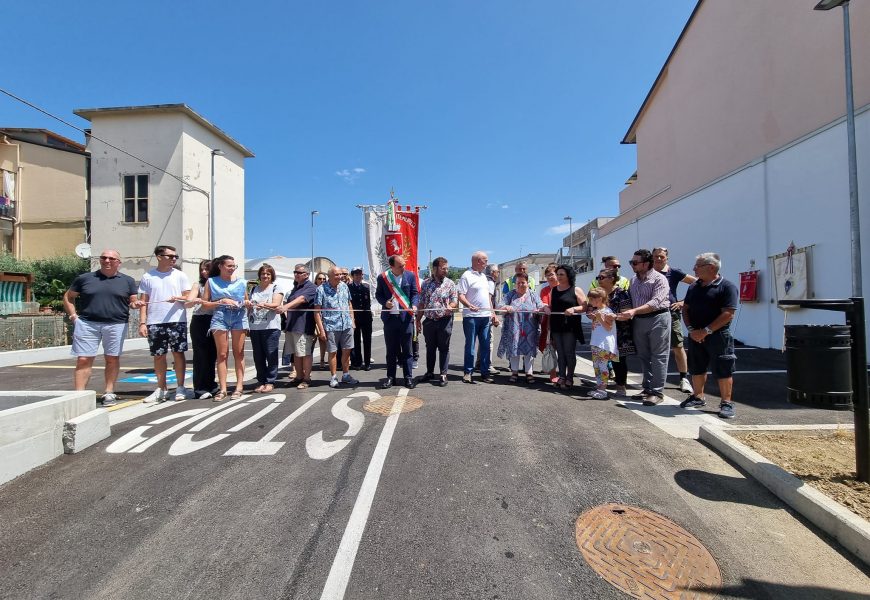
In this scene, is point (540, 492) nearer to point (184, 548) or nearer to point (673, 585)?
point (673, 585)

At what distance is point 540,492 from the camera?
3049 millimetres

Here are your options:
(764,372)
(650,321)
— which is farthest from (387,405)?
(764,372)

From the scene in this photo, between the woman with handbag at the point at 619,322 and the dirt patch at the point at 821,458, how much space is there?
1742mm

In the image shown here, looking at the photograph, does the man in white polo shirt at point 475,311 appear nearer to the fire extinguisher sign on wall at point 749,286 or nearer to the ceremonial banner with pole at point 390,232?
the ceremonial banner with pole at point 390,232

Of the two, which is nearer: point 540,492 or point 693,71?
point 540,492

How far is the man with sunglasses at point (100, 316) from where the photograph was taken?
515 cm

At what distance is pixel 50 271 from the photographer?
845 inches

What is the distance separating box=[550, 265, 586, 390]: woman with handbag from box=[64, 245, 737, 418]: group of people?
0.05ft

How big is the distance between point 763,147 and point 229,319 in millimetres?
14955

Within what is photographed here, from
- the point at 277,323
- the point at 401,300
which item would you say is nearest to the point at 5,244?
the point at 277,323

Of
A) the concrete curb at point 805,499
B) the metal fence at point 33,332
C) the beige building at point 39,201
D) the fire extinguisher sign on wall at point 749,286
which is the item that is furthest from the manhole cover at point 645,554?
the beige building at point 39,201

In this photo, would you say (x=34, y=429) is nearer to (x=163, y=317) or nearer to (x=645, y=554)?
(x=163, y=317)

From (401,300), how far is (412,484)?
129 inches

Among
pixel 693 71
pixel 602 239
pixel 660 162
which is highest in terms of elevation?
pixel 693 71
